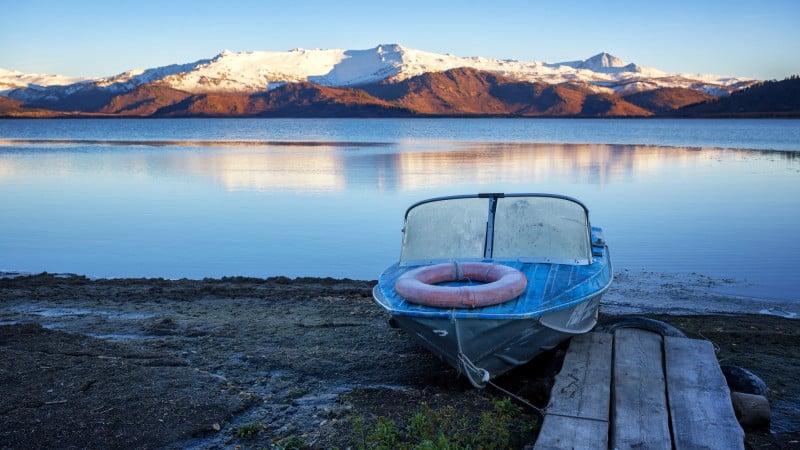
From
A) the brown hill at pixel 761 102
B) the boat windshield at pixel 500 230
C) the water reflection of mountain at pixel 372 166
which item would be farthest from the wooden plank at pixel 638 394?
the brown hill at pixel 761 102

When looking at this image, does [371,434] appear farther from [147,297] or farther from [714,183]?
[714,183]

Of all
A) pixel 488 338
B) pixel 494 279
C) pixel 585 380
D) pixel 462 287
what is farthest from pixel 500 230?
pixel 585 380

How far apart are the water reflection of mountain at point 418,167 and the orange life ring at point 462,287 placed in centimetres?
1973

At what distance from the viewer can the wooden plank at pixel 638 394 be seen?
521 centimetres

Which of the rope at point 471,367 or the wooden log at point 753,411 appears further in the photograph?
the rope at point 471,367

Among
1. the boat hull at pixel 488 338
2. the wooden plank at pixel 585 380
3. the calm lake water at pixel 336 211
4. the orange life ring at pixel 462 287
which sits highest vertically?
the orange life ring at pixel 462 287

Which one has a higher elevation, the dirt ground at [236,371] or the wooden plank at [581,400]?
the wooden plank at [581,400]

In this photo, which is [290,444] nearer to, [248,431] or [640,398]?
[248,431]

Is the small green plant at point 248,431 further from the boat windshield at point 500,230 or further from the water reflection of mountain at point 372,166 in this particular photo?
the water reflection of mountain at point 372,166

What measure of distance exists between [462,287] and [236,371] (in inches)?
109

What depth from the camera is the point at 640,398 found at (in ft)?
19.2

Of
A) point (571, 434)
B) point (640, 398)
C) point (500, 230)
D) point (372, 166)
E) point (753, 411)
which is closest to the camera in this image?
point (571, 434)

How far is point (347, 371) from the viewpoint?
24.7 ft

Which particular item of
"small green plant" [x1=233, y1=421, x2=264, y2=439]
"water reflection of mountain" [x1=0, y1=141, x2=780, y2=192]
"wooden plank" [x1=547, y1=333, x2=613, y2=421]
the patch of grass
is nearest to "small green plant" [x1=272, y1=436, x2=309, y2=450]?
"small green plant" [x1=233, y1=421, x2=264, y2=439]
